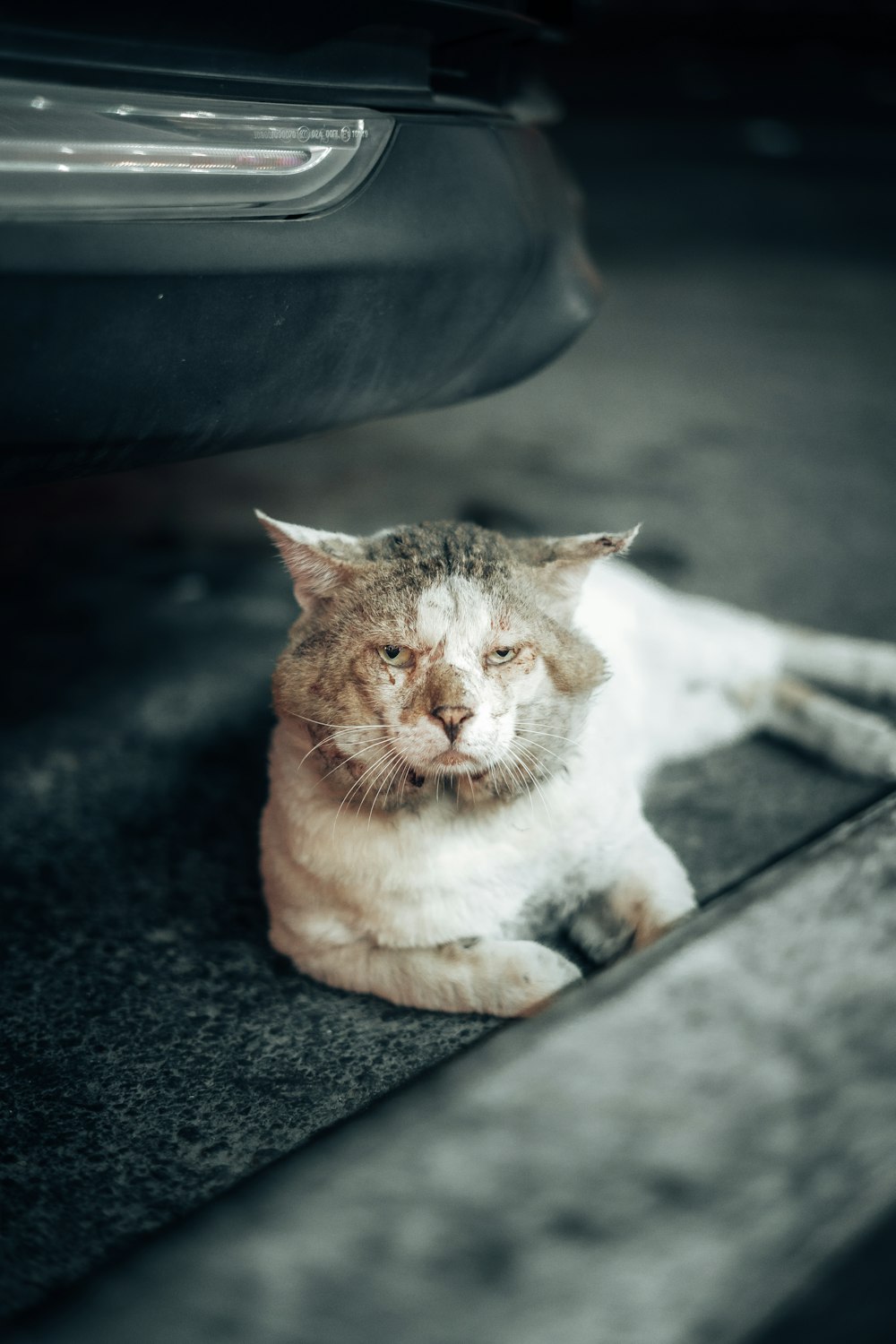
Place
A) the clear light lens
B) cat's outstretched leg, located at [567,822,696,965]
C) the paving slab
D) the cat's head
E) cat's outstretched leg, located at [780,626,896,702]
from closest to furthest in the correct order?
the paving slab, the clear light lens, the cat's head, cat's outstretched leg, located at [567,822,696,965], cat's outstretched leg, located at [780,626,896,702]

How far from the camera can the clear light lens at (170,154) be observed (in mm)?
1036

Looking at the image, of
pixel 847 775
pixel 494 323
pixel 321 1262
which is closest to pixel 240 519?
pixel 494 323

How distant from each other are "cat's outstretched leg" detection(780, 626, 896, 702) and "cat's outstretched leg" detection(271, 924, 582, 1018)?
2.84ft

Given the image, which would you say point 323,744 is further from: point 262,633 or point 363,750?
point 262,633

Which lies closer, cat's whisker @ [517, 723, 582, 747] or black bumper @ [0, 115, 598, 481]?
black bumper @ [0, 115, 598, 481]

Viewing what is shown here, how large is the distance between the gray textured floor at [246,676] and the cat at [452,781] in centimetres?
9

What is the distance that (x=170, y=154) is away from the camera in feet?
3.69

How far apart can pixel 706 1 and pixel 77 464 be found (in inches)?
480

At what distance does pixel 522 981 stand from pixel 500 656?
356 millimetres

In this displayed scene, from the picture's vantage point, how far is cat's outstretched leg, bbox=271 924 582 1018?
47.6 inches

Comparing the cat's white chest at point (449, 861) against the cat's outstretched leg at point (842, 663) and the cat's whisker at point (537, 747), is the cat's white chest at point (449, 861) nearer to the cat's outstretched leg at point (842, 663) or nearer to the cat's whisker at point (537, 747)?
the cat's whisker at point (537, 747)

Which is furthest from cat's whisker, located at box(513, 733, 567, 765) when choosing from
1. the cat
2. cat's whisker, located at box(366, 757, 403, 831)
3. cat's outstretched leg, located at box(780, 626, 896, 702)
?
cat's outstretched leg, located at box(780, 626, 896, 702)

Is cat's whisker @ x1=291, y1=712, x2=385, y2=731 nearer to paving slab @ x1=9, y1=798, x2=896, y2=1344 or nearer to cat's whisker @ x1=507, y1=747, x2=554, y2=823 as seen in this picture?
cat's whisker @ x1=507, y1=747, x2=554, y2=823

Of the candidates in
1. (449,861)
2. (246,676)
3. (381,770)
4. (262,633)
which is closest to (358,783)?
(381,770)
